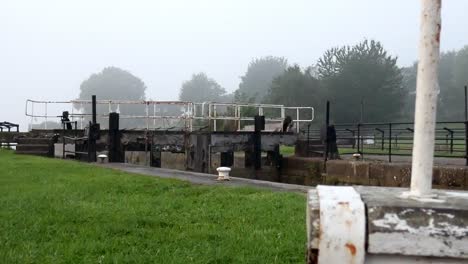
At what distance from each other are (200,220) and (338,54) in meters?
63.0

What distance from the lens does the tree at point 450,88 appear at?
7388 centimetres

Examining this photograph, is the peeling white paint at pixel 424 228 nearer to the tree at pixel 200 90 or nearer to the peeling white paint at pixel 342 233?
the peeling white paint at pixel 342 233

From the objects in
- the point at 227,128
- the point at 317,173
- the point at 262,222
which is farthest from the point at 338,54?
the point at 262,222

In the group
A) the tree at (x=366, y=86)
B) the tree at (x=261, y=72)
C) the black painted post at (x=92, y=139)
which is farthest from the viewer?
the tree at (x=261, y=72)

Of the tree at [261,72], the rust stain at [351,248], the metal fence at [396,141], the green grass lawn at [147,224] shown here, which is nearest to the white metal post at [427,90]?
the rust stain at [351,248]

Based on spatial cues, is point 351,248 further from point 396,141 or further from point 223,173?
point 396,141

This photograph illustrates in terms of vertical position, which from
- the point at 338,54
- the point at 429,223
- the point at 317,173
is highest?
the point at 338,54

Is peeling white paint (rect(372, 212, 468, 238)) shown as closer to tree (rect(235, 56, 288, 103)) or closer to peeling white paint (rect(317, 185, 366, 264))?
peeling white paint (rect(317, 185, 366, 264))

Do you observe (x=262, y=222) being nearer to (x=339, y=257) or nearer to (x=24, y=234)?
(x=24, y=234)

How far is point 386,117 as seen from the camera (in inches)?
2395

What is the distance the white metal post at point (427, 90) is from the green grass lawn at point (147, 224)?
241 cm

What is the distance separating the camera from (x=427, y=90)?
256cm

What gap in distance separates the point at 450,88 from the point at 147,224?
81.0 m

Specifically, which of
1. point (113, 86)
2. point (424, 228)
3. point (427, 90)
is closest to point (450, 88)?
point (427, 90)
